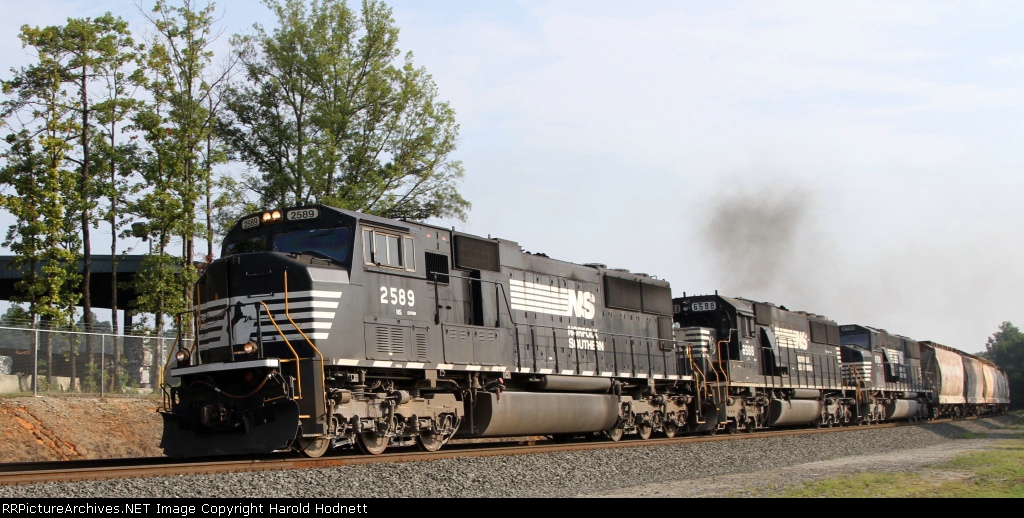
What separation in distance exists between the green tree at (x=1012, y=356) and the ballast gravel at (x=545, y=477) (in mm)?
64458

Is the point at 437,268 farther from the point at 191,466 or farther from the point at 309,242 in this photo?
the point at 191,466

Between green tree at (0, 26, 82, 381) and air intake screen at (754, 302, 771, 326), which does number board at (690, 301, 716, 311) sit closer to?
air intake screen at (754, 302, 771, 326)

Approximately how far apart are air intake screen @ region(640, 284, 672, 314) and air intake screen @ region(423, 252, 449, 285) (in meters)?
7.48

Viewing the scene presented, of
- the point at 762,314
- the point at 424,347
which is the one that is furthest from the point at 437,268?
the point at 762,314

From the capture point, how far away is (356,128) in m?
27.4

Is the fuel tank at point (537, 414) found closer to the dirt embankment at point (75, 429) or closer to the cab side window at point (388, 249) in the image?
the cab side window at point (388, 249)

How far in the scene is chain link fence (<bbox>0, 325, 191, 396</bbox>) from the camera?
1898 cm

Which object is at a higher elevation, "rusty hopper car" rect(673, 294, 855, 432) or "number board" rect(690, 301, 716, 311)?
"number board" rect(690, 301, 716, 311)

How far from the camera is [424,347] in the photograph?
46.4ft

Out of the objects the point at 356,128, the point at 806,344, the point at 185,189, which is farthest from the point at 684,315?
the point at 185,189

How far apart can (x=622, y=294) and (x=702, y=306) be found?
4.62 meters

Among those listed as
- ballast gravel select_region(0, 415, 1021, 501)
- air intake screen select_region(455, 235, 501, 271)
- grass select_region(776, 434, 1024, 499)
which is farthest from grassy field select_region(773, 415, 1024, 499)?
air intake screen select_region(455, 235, 501, 271)

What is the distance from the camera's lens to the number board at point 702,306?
79.4 ft

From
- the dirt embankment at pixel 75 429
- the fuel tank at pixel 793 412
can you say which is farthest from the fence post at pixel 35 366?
the fuel tank at pixel 793 412
